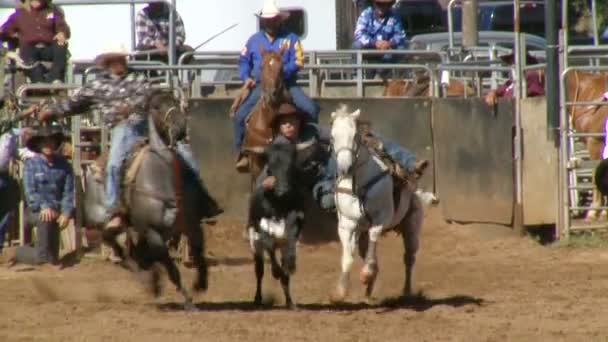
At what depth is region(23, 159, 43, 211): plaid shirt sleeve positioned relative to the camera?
56.2 ft

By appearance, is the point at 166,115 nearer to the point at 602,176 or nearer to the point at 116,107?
the point at 116,107

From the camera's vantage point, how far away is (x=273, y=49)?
55.3 feet

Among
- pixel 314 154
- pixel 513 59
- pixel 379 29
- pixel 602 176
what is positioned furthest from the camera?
pixel 379 29

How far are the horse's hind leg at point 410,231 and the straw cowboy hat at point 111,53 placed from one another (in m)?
2.96

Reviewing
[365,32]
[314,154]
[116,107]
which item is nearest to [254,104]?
[314,154]

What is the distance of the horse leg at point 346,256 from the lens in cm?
1344

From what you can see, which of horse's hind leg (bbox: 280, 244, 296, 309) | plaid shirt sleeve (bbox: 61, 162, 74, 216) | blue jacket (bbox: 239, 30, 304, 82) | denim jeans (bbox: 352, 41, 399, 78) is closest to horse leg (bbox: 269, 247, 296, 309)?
horse's hind leg (bbox: 280, 244, 296, 309)

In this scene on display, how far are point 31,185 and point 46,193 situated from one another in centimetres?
18

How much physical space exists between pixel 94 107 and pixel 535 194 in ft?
21.5

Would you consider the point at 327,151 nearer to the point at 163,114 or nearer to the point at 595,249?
the point at 163,114

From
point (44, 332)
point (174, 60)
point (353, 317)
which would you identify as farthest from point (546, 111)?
point (44, 332)

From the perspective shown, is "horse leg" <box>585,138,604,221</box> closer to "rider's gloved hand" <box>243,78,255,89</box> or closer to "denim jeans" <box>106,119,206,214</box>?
"rider's gloved hand" <box>243,78,255,89</box>

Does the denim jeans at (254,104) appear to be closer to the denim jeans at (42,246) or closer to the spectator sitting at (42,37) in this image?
the denim jeans at (42,246)

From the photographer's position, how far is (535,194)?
1844 cm
